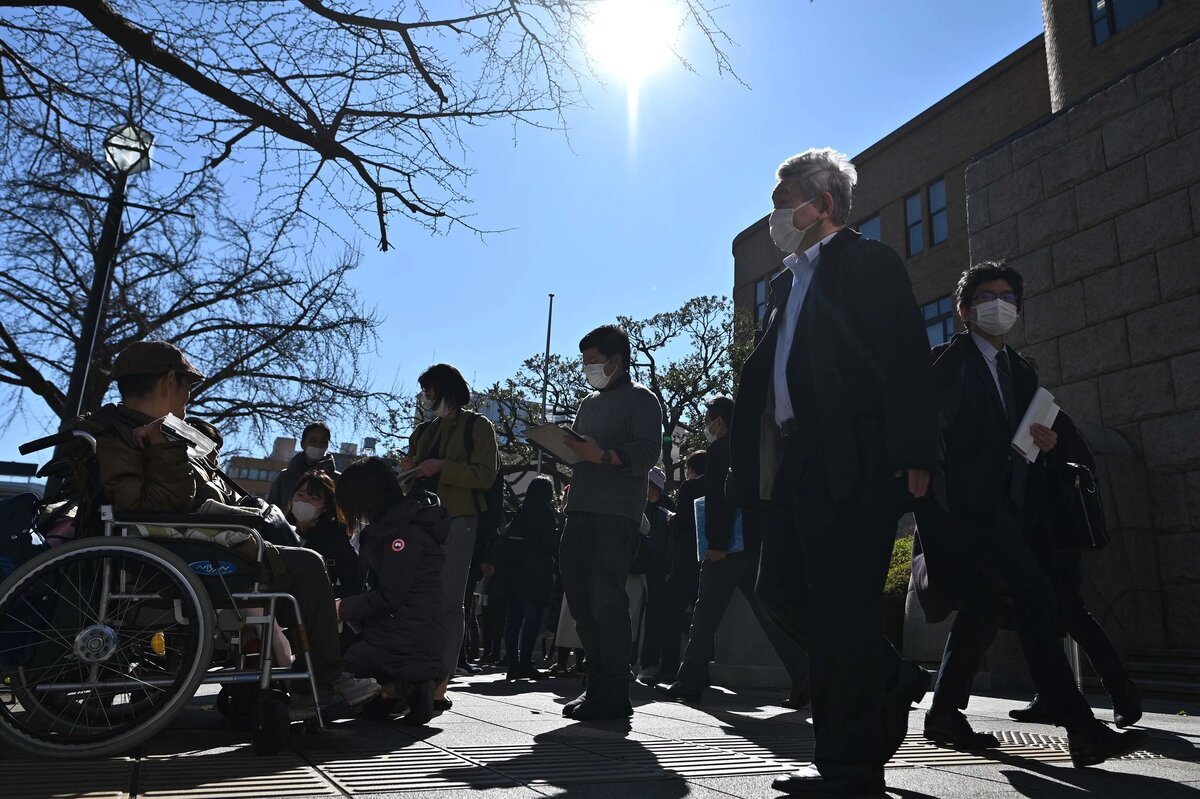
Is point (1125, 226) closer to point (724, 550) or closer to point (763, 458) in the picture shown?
point (724, 550)

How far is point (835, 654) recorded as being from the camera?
9.55 ft

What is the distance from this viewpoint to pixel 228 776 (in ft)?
9.72

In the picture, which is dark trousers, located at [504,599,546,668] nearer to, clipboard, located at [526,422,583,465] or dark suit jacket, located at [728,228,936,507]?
clipboard, located at [526,422,583,465]

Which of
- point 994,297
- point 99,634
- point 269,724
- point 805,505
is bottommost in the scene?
point 269,724

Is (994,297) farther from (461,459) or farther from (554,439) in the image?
(461,459)

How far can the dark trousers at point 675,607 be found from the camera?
776 centimetres

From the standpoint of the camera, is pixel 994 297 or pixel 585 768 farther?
pixel 994 297

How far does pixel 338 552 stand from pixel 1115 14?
14636 mm

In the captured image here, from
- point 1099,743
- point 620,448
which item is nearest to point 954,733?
point 1099,743

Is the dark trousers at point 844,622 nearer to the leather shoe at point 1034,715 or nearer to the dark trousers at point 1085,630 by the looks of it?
the dark trousers at point 1085,630

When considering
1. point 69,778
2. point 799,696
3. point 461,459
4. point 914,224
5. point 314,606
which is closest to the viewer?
point 69,778

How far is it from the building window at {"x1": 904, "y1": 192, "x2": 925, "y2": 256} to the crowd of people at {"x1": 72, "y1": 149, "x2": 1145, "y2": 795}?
2497 centimetres

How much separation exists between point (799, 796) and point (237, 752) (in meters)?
1.96

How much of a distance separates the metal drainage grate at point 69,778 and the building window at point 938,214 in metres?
27.9
